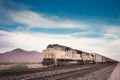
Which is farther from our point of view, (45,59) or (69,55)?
(69,55)

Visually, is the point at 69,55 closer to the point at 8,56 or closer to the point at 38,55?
the point at 8,56

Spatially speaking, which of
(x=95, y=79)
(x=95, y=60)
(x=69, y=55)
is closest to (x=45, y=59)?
(x=69, y=55)

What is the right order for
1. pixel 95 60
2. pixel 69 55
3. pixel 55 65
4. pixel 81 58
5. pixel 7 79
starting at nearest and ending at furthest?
1. pixel 7 79
2. pixel 55 65
3. pixel 69 55
4. pixel 81 58
5. pixel 95 60

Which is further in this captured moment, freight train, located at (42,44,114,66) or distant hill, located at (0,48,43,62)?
distant hill, located at (0,48,43,62)

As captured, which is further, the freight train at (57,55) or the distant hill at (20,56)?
the distant hill at (20,56)

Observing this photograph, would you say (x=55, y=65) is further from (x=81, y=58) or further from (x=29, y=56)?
(x=29, y=56)

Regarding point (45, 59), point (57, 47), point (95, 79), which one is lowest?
point (95, 79)

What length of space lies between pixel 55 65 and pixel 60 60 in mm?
1554

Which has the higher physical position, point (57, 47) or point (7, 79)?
point (57, 47)

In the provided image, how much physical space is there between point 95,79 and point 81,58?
854 inches

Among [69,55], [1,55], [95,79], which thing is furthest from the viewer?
[1,55]

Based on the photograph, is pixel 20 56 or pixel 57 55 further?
pixel 20 56

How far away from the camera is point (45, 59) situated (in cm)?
2414

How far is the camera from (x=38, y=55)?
169625 millimetres
